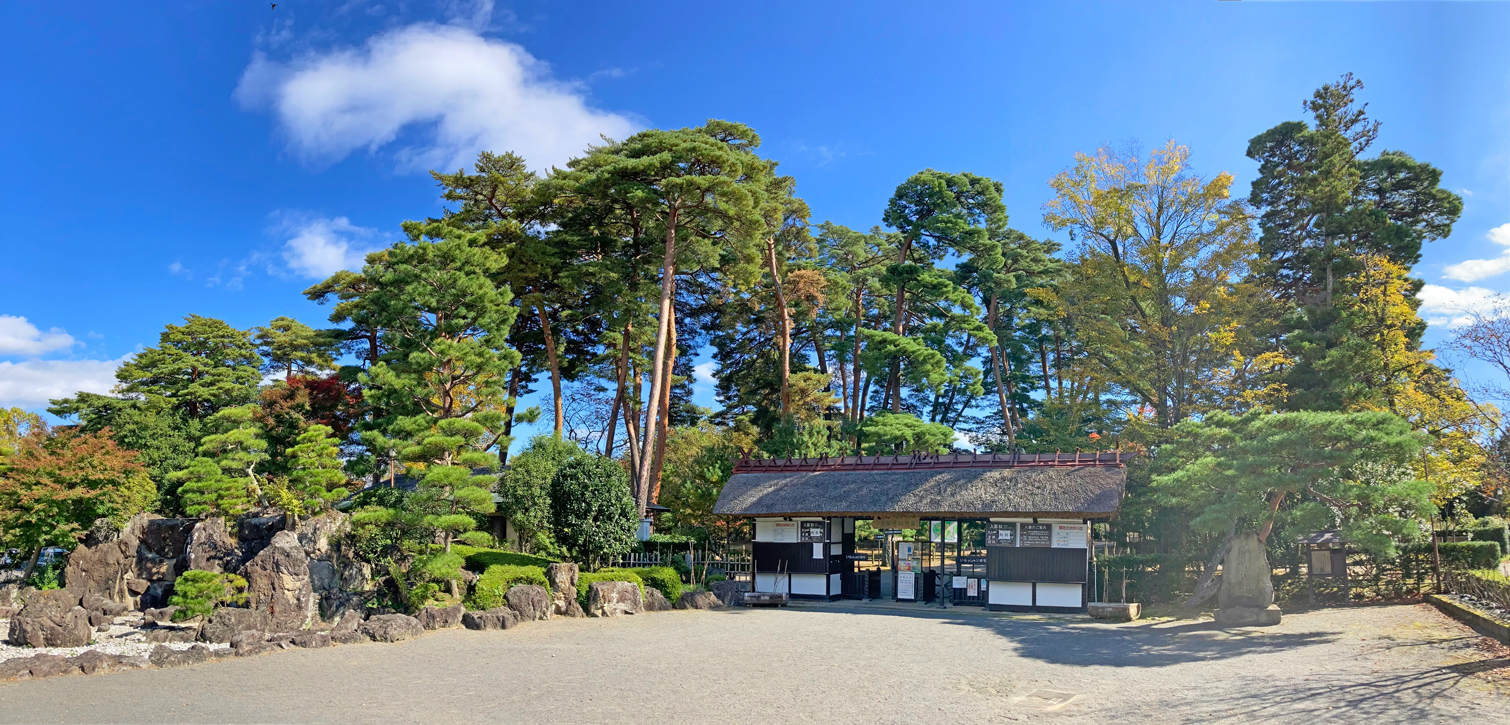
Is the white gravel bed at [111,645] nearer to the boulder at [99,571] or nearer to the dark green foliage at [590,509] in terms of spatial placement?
the boulder at [99,571]

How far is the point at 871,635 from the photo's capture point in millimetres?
14656

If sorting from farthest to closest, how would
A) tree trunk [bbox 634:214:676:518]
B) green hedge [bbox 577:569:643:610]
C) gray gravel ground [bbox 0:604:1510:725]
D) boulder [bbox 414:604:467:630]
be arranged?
tree trunk [bbox 634:214:676:518] → green hedge [bbox 577:569:643:610] → boulder [bbox 414:604:467:630] → gray gravel ground [bbox 0:604:1510:725]

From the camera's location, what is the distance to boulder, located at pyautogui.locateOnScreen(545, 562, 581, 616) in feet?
60.3

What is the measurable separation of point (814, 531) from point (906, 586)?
2619mm

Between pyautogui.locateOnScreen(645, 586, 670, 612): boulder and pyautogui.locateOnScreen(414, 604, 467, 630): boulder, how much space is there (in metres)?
4.41

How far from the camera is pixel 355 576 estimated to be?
19453mm

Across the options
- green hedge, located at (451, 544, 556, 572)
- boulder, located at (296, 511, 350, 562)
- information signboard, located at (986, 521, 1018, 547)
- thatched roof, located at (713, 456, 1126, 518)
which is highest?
thatched roof, located at (713, 456, 1126, 518)

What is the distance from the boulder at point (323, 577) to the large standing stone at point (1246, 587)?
18060 millimetres

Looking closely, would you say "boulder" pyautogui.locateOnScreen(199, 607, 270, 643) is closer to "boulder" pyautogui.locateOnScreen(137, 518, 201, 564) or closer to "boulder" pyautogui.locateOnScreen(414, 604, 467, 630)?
Result: "boulder" pyautogui.locateOnScreen(414, 604, 467, 630)

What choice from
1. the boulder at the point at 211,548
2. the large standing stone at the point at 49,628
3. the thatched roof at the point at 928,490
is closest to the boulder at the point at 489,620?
the large standing stone at the point at 49,628

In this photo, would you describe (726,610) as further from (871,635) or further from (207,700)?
(207,700)

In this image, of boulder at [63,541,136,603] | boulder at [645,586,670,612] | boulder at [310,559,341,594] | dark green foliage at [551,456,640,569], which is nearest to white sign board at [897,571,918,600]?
boulder at [645,586,670,612]

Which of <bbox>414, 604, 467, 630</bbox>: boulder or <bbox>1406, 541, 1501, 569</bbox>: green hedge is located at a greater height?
<bbox>1406, 541, 1501, 569</bbox>: green hedge

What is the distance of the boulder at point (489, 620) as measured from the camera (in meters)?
16.1
